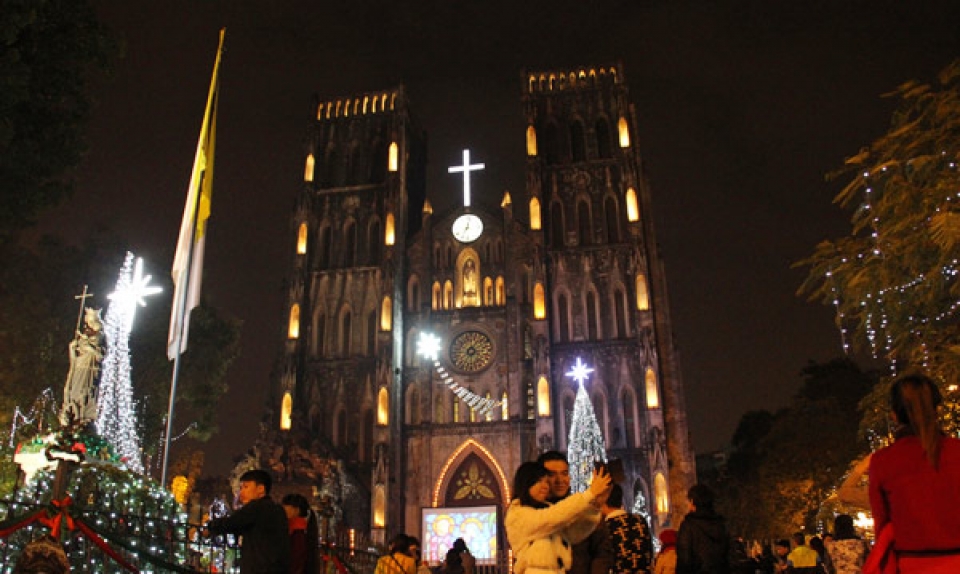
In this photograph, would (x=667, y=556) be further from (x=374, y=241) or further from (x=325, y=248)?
(x=325, y=248)

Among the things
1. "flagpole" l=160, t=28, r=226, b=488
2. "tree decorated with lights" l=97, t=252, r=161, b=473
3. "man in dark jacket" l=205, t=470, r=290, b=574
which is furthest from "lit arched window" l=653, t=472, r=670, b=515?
"man in dark jacket" l=205, t=470, r=290, b=574

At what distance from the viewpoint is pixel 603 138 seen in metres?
42.7

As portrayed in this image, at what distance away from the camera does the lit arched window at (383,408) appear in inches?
1423

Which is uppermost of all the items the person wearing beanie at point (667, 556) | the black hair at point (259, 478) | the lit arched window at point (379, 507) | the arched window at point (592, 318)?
the arched window at point (592, 318)

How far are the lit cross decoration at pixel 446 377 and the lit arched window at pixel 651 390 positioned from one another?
683 cm

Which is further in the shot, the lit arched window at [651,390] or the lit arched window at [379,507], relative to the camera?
the lit arched window at [651,390]

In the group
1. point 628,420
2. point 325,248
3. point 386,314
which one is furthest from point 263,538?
point 325,248

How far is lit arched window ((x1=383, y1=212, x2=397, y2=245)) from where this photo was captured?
39.8 meters

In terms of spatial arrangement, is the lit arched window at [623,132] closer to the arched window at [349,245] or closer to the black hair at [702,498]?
the arched window at [349,245]

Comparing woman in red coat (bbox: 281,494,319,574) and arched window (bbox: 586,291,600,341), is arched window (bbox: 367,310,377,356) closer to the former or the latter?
arched window (bbox: 586,291,600,341)

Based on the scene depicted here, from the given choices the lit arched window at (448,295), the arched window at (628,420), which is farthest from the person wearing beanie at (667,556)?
the lit arched window at (448,295)

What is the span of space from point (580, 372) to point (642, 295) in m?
4.91

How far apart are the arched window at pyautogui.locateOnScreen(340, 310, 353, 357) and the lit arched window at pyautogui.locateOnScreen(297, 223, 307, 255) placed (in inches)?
156

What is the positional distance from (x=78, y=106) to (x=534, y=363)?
2518 centimetres
